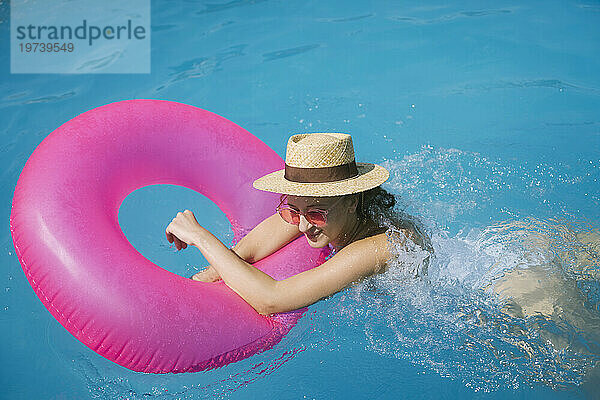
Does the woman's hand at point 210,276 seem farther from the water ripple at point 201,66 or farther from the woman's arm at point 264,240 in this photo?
the water ripple at point 201,66

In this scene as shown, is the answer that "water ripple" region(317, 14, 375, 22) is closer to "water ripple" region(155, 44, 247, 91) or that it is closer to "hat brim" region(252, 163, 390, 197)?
"water ripple" region(155, 44, 247, 91)

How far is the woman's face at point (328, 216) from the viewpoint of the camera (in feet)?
8.14

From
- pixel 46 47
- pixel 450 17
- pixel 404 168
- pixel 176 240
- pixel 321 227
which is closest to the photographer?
pixel 321 227

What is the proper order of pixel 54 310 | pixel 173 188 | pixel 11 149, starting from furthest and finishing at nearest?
pixel 11 149 → pixel 173 188 → pixel 54 310

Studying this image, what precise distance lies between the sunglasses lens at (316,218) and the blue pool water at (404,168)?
1.39 feet

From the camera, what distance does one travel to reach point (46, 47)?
6.33 m

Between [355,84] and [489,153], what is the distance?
4.99 feet

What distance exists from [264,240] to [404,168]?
5.86ft

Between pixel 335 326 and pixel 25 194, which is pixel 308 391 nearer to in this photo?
pixel 335 326

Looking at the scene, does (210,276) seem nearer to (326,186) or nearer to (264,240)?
(264,240)

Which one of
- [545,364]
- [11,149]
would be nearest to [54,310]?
[545,364]

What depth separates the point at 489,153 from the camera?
14.9 feet

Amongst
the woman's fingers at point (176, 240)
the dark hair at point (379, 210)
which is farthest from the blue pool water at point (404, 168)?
the woman's fingers at point (176, 240)

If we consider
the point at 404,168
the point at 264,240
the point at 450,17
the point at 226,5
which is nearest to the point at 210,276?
the point at 264,240
